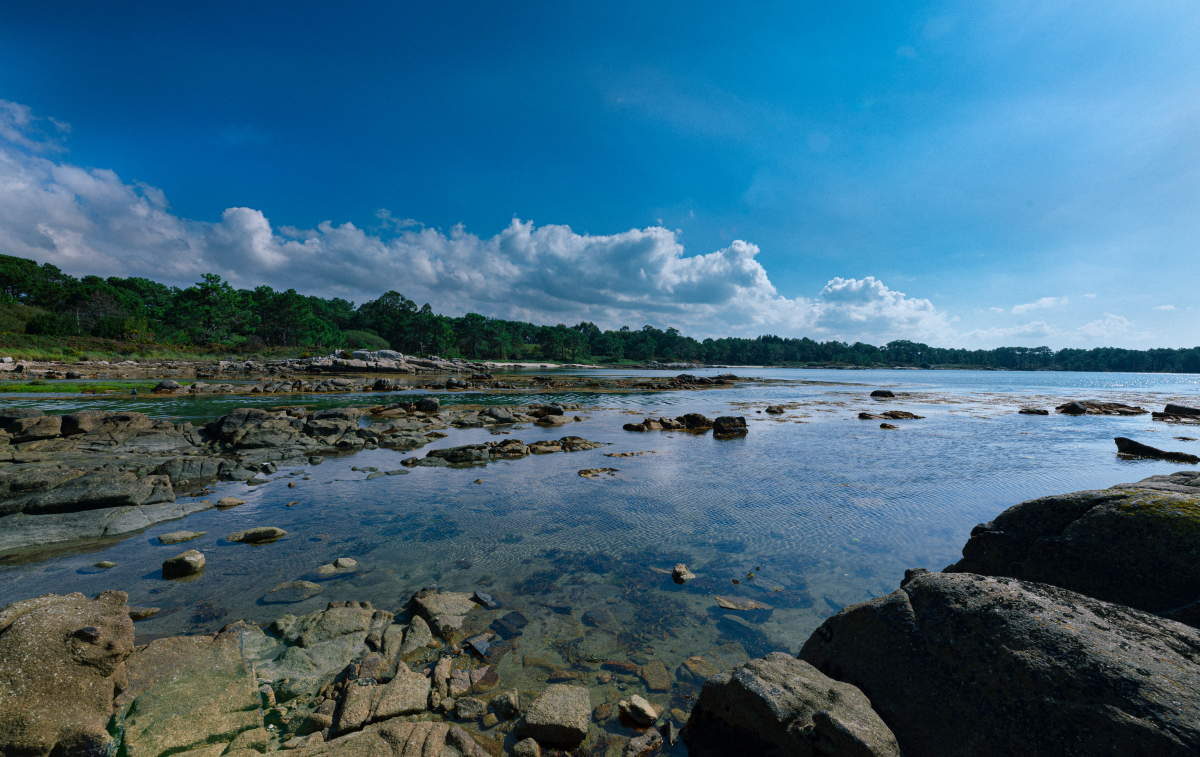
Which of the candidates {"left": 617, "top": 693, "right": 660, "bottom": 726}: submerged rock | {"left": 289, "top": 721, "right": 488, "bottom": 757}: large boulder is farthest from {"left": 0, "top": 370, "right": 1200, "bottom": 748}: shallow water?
{"left": 289, "top": 721, "right": 488, "bottom": 757}: large boulder

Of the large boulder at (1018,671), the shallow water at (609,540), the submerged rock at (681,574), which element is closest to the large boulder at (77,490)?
the shallow water at (609,540)

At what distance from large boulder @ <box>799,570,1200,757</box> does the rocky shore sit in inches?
0.5

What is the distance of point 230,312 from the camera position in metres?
95.9

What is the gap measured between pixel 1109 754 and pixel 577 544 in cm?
751

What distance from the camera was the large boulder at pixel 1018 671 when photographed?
2.94 meters

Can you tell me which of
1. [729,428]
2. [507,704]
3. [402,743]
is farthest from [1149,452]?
[402,743]

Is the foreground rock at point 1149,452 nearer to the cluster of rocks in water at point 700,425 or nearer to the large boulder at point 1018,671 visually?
the cluster of rocks in water at point 700,425

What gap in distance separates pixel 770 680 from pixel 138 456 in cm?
2082

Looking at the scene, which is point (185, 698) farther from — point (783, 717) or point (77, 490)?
point (77, 490)

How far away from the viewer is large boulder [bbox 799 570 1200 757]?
116 inches

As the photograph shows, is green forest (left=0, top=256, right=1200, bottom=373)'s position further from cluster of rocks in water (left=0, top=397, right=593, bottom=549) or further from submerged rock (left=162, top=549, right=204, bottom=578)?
submerged rock (left=162, top=549, right=204, bottom=578)

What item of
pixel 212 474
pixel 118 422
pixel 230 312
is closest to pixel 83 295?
pixel 230 312

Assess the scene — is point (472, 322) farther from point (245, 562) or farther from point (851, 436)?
point (245, 562)

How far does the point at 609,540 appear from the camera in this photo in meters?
9.46
